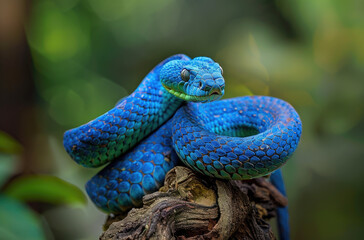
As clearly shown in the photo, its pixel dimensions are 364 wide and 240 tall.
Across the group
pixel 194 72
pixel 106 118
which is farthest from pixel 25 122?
pixel 194 72

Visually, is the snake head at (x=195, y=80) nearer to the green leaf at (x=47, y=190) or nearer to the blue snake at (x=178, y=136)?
the blue snake at (x=178, y=136)

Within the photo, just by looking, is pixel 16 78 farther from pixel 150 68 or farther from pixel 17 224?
pixel 17 224

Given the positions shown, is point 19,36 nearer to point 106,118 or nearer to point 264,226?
point 106,118

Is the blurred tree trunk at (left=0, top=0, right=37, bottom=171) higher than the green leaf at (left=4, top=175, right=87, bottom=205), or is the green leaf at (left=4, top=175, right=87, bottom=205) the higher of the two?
the blurred tree trunk at (left=0, top=0, right=37, bottom=171)

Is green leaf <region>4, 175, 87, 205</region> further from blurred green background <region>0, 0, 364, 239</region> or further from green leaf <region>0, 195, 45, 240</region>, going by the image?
green leaf <region>0, 195, 45, 240</region>

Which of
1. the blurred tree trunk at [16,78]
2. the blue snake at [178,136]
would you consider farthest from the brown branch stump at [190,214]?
the blurred tree trunk at [16,78]

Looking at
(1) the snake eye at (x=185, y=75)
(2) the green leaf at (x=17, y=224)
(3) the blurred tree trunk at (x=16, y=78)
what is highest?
(1) the snake eye at (x=185, y=75)

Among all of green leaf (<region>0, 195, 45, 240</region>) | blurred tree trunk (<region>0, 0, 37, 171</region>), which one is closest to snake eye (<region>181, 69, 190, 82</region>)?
green leaf (<region>0, 195, 45, 240</region>)
